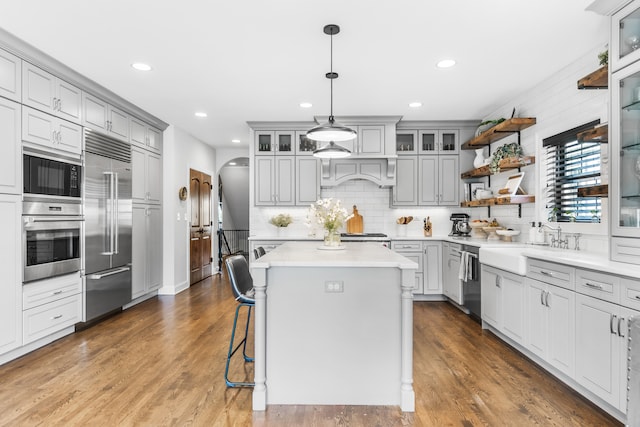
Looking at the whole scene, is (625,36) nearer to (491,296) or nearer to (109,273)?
(491,296)

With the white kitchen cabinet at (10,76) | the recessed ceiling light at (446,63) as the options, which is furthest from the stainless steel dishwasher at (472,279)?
the white kitchen cabinet at (10,76)

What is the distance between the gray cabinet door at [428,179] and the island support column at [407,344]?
11.6ft

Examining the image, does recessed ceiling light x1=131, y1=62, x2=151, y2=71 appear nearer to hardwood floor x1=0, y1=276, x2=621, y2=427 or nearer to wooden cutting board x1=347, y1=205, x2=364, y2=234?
hardwood floor x1=0, y1=276, x2=621, y2=427

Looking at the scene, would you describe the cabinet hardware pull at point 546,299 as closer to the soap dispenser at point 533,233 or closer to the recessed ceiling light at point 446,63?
the soap dispenser at point 533,233

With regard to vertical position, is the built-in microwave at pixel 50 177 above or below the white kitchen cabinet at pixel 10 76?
below

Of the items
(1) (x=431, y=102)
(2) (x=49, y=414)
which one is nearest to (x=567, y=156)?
(1) (x=431, y=102)

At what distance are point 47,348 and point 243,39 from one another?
3.30m

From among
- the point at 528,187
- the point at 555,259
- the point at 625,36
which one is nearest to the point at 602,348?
the point at 555,259

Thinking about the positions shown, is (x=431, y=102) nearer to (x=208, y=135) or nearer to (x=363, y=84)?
(x=363, y=84)

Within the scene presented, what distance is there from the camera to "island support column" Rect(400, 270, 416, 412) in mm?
2406

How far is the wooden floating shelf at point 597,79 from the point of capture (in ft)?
8.84

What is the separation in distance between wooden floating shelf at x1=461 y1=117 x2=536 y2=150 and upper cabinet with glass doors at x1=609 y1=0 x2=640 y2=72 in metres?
1.63

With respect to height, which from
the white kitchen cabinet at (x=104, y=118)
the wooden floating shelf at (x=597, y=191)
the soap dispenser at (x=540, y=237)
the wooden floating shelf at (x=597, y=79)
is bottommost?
the soap dispenser at (x=540, y=237)

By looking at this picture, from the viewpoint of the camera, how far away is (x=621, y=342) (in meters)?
2.17
